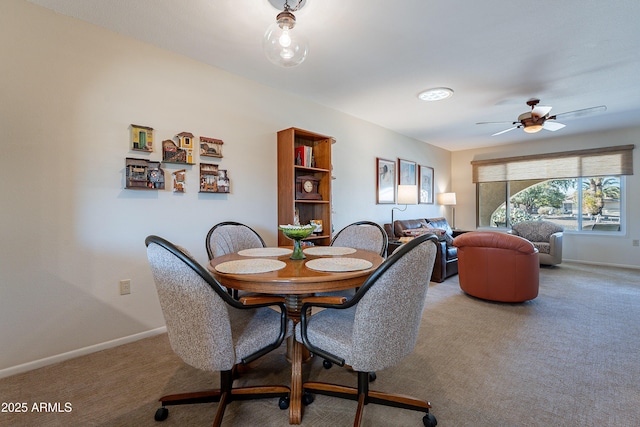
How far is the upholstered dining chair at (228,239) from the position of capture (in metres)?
2.21

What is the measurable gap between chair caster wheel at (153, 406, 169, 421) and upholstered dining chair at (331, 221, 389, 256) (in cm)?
164

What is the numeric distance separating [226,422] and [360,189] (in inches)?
136

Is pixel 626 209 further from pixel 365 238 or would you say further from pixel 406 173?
pixel 365 238

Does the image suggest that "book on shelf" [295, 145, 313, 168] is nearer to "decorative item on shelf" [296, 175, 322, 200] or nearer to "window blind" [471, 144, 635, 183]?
"decorative item on shelf" [296, 175, 322, 200]

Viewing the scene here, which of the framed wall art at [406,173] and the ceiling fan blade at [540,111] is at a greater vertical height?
the ceiling fan blade at [540,111]

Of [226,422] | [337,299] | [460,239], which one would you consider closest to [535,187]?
[460,239]

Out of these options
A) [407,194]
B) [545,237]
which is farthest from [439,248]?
[545,237]

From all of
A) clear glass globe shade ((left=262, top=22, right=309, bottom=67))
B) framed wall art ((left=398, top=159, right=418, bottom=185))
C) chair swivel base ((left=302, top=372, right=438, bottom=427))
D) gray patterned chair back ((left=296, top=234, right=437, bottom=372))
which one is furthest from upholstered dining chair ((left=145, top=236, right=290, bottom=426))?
framed wall art ((left=398, top=159, right=418, bottom=185))

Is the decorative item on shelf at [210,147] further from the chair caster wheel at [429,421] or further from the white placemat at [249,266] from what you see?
→ the chair caster wheel at [429,421]

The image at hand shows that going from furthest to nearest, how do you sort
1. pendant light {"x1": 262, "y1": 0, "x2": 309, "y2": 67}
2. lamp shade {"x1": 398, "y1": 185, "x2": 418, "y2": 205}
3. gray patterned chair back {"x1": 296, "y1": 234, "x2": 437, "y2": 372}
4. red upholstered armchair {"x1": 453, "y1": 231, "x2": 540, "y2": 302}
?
lamp shade {"x1": 398, "y1": 185, "x2": 418, "y2": 205}, red upholstered armchair {"x1": 453, "y1": 231, "x2": 540, "y2": 302}, pendant light {"x1": 262, "y1": 0, "x2": 309, "y2": 67}, gray patterned chair back {"x1": 296, "y1": 234, "x2": 437, "y2": 372}

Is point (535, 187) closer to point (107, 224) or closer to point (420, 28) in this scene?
point (420, 28)

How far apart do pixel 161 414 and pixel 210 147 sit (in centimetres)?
203

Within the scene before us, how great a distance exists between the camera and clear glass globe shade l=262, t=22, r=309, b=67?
169 cm

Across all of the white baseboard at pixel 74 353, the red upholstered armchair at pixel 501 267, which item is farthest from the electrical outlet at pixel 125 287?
the red upholstered armchair at pixel 501 267
